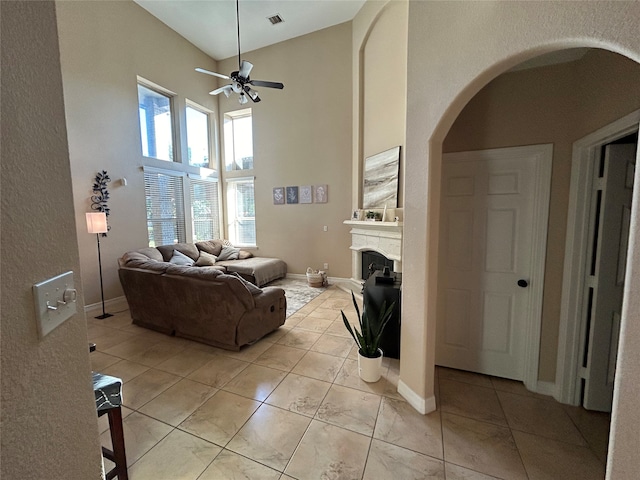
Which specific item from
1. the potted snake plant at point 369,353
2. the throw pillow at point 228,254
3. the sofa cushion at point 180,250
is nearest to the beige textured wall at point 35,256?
the potted snake plant at point 369,353

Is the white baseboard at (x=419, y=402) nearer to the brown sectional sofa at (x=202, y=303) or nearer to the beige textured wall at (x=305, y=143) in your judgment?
the brown sectional sofa at (x=202, y=303)

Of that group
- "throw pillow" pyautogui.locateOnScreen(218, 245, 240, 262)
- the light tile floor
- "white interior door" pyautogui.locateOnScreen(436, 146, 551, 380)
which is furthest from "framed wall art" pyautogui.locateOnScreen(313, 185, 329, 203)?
the light tile floor

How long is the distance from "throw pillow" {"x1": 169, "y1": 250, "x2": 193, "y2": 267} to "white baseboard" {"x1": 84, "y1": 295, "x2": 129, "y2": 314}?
979mm

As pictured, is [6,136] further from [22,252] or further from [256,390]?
[256,390]

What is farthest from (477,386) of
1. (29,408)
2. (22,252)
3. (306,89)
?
(306,89)

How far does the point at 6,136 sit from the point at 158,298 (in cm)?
302

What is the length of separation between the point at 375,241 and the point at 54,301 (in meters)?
4.16

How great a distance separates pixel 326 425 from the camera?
1.87m

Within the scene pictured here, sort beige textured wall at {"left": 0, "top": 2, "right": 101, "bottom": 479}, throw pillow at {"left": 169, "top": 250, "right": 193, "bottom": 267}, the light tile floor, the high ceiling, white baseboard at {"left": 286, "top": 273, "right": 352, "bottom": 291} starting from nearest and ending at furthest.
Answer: beige textured wall at {"left": 0, "top": 2, "right": 101, "bottom": 479} < the light tile floor < the high ceiling < throw pillow at {"left": 169, "top": 250, "right": 193, "bottom": 267} < white baseboard at {"left": 286, "top": 273, "right": 352, "bottom": 291}

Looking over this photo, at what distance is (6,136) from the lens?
0.56 m

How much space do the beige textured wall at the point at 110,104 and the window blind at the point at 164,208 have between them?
0.21 m

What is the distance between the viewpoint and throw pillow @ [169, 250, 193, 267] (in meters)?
4.83

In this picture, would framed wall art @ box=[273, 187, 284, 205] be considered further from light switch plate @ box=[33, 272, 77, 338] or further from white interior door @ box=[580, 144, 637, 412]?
light switch plate @ box=[33, 272, 77, 338]

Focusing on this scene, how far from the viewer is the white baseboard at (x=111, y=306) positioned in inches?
163
